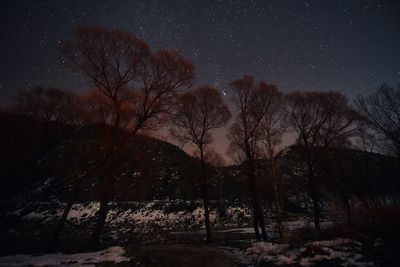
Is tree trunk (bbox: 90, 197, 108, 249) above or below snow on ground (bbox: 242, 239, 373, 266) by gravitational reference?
above

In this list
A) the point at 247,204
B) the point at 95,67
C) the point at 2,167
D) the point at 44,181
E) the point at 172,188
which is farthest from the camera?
the point at 44,181

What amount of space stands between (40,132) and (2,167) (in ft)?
24.3

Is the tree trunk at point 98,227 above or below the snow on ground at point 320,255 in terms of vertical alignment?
above

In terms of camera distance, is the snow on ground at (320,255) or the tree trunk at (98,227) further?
the tree trunk at (98,227)

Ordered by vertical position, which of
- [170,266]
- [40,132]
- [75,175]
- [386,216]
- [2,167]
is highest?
[40,132]

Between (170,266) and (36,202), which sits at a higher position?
(36,202)

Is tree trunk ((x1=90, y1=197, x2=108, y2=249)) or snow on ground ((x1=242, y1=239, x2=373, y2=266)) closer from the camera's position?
snow on ground ((x1=242, y1=239, x2=373, y2=266))

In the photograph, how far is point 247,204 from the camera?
5844 cm

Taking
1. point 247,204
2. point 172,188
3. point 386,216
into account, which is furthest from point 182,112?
point 172,188

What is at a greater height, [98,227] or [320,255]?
[98,227]

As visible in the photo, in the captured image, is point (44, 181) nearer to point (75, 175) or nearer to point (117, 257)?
point (75, 175)

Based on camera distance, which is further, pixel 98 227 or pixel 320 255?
pixel 98 227

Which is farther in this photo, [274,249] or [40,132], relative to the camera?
[40,132]

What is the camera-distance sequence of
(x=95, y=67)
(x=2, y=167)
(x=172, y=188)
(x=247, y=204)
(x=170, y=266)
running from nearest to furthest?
(x=170, y=266), (x=95, y=67), (x=2, y=167), (x=247, y=204), (x=172, y=188)
